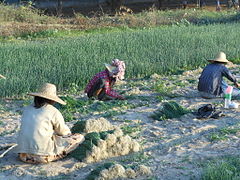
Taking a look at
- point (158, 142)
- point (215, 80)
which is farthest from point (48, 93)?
point (215, 80)

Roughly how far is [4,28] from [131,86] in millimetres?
10059

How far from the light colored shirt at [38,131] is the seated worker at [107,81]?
2.78 metres

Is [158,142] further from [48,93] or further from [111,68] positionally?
[111,68]

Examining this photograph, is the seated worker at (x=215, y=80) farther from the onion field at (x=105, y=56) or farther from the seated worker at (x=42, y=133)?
the seated worker at (x=42, y=133)

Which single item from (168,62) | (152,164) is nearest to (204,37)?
(168,62)

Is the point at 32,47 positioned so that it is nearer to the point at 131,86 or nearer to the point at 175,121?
the point at 131,86

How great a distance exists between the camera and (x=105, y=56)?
1152 cm

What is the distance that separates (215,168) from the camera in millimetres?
4934

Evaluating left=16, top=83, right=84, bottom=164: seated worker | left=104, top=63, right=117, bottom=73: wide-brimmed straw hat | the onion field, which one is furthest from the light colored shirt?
the onion field

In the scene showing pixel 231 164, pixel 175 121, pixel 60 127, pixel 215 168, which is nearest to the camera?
pixel 215 168

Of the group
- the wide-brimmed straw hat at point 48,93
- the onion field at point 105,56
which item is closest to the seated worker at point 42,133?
the wide-brimmed straw hat at point 48,93

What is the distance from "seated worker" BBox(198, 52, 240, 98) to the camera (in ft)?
28.3

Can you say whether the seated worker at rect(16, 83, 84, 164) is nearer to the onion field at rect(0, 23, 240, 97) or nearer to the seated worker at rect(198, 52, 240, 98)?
the onion field at rect(0, 23, 240, 97)

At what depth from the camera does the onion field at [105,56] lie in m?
9.79
